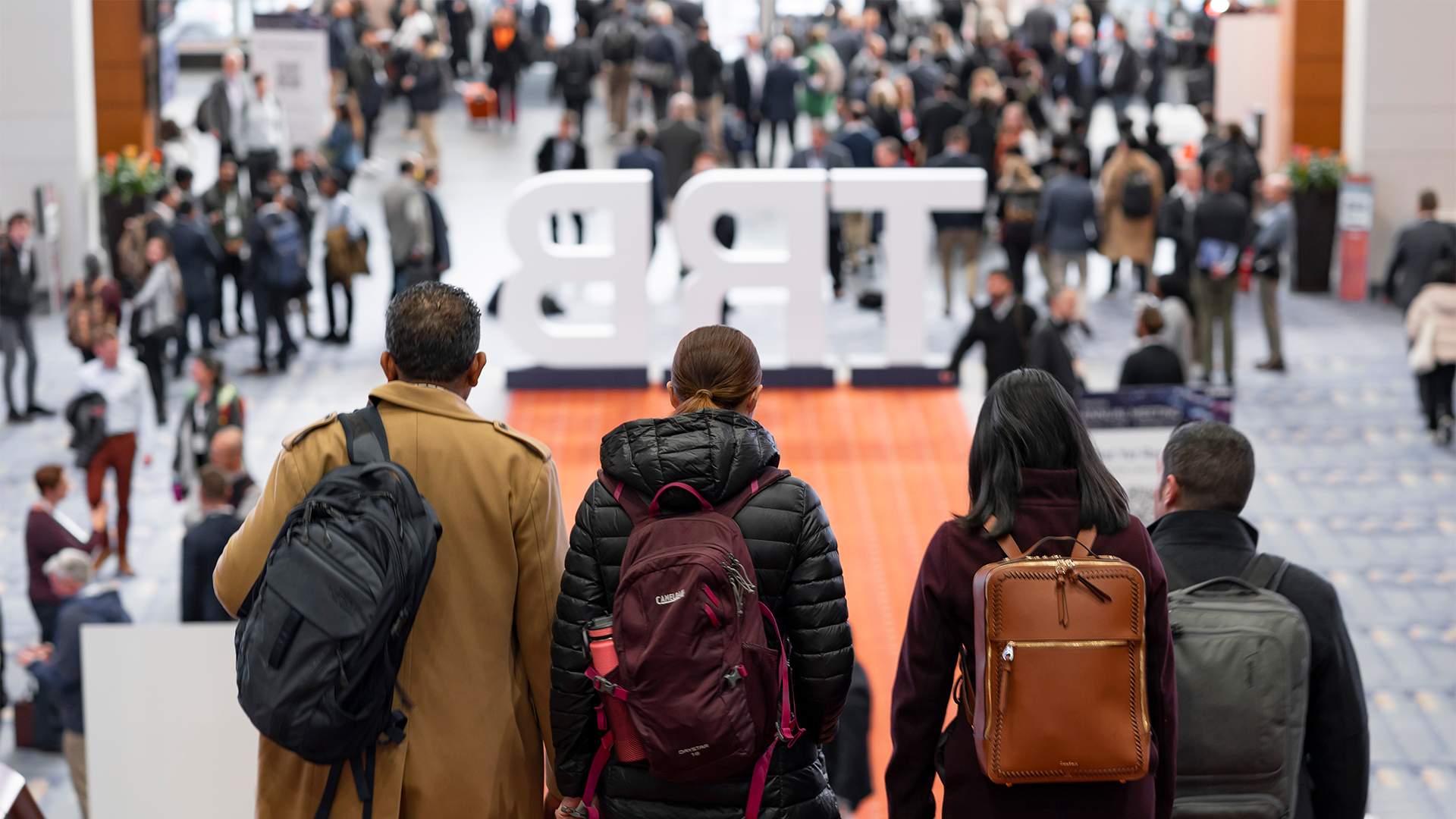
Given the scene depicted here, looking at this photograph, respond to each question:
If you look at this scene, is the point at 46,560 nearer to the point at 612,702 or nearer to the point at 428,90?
the point at 612,702

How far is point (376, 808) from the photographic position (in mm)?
2945

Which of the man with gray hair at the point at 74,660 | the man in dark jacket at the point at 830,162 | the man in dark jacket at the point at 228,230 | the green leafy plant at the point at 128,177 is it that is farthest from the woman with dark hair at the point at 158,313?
the man in dark jacket at the point at 830,162

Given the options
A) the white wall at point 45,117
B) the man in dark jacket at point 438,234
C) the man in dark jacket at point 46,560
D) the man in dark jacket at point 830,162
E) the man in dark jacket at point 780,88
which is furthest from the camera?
the man in dark jacket at point 780,88

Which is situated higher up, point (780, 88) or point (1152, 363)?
point (780, 88)

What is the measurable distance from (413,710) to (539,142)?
63.7ft

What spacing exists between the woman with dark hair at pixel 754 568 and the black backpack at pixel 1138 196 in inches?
516

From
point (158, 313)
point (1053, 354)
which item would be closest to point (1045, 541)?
point (1053, 354)

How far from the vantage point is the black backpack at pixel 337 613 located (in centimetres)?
269

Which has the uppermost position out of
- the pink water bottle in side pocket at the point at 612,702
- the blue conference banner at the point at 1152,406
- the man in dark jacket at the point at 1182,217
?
the man in dark jacket at the point at 1182,217

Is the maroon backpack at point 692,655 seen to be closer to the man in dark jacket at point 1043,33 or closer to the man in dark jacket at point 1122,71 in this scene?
the man in dark jacket at point 1122,71

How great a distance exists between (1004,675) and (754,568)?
0.51 meters

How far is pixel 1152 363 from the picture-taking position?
10383mm

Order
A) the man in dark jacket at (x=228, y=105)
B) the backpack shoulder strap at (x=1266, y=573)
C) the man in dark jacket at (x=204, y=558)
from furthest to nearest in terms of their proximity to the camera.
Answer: the man in dark jacket at (x=228, y=105), the man in dark jacket at (x=204, y=558), the backpack shoulder strap at (x=1266, y=573)

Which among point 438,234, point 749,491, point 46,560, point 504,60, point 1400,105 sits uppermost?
point 504,60
